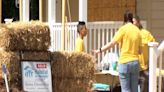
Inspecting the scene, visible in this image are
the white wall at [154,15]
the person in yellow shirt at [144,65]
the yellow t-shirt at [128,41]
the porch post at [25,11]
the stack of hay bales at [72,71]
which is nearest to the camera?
the yellow t-shirt at [128,41]

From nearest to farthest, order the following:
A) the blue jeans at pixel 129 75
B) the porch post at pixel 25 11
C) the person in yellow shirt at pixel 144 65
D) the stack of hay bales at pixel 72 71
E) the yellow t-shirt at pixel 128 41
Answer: the blue jeans at pixel 129 75 → the yellow t-shirt at pixel 128 41 → the stack of hay bales at pixel 72 71 → the person in yellow shirt at pixel 144 65 → the porch post at pixel 25 11

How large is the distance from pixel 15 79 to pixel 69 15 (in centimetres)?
657

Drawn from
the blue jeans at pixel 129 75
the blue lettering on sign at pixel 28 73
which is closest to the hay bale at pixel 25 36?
the blue lettering on sign at pixel 28 73

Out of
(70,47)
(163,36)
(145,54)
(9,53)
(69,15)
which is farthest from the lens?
(69,15)

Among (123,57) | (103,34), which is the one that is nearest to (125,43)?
(123,57)

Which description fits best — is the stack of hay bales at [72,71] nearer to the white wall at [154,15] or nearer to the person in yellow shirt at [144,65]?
the person in yellow shirt at [144,65]

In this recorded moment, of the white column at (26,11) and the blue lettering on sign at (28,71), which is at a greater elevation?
the white column at (26,11)

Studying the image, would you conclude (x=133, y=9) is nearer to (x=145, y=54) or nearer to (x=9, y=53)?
(x=145, y=54)

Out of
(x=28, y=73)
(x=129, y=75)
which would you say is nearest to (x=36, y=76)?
(x=28, y=73)

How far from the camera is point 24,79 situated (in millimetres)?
9445

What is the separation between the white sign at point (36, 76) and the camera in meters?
9.45

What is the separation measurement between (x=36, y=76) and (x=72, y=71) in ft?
2.27

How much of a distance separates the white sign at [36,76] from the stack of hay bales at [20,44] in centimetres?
10

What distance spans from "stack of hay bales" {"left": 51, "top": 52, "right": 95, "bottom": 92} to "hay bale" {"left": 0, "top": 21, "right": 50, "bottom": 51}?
15.6 inches
